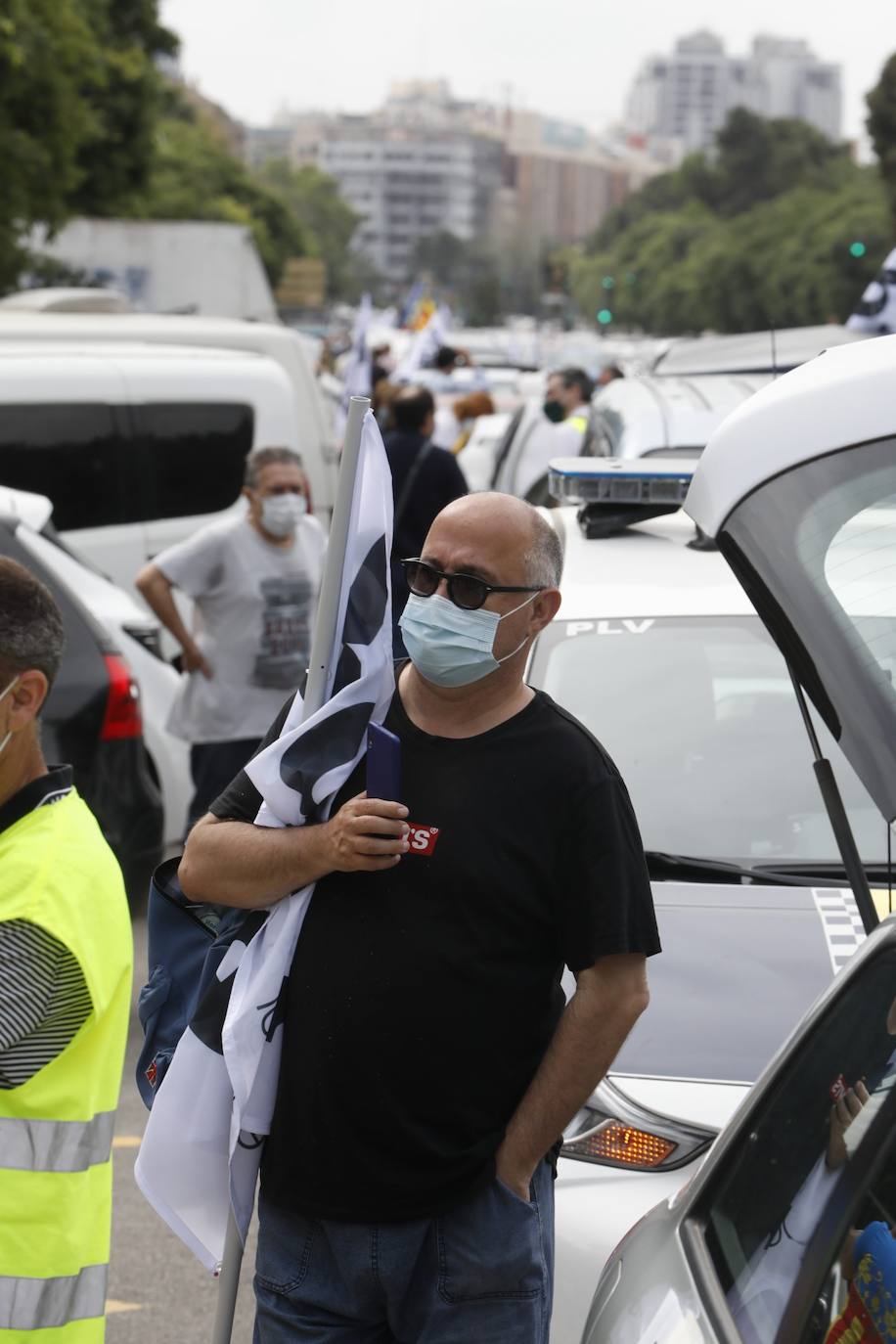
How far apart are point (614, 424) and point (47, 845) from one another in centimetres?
563

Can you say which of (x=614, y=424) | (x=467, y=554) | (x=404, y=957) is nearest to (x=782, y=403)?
(x=467, y=554)

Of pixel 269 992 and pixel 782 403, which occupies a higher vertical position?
pixel 782 403

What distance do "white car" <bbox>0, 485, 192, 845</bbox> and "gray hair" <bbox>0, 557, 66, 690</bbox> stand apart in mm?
4296

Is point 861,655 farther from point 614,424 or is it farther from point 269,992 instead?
point 614,424

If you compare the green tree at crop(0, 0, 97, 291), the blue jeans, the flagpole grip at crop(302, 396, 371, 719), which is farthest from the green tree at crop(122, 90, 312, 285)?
the blue jeans

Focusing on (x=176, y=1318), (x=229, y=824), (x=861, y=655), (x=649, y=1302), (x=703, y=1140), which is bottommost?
(x=176, y=1318)

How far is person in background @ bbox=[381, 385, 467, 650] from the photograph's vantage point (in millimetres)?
9336

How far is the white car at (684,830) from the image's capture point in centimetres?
342

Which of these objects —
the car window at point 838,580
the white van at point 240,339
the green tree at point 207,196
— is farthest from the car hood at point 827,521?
the green tree at point 207,196

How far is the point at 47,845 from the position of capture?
8.52 feet

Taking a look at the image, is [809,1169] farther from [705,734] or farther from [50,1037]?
[705,734]

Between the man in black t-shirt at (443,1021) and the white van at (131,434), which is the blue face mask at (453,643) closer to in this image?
the man in black t-shirt at (443,1021)

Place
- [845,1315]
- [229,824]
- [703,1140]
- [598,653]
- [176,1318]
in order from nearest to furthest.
→ [845,1315] < [229,824] < [703,1140] < [176,1318] < [598,653]

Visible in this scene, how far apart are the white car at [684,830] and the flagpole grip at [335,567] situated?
41.5 inches
